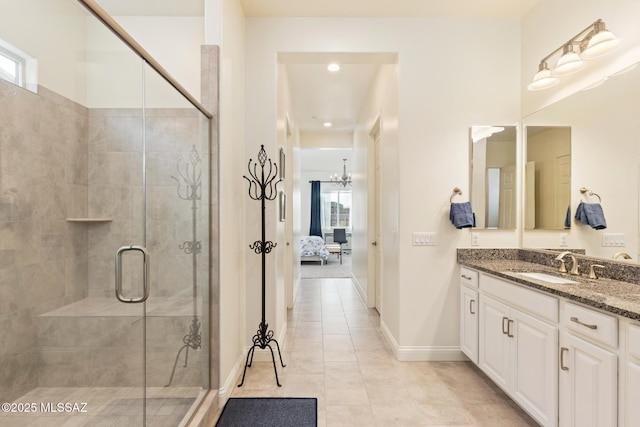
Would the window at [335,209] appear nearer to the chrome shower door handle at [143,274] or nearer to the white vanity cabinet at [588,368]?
the white vanity cabinet at [588,368]

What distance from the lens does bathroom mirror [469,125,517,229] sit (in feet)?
9.71

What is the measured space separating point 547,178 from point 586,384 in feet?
5.40

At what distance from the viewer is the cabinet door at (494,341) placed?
2205 mm

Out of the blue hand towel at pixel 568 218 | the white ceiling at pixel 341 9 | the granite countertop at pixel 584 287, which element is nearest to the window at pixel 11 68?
the white ceiling at pixel 341 9

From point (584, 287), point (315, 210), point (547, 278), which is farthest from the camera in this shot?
point (315, 210)

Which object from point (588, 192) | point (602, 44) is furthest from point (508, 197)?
point (602, 44)

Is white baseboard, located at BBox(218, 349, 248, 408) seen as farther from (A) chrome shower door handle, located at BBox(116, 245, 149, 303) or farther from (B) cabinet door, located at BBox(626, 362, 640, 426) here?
(B) cabinet door, located at BBox(626, 362, 640, 426)

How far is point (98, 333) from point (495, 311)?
7.89ft

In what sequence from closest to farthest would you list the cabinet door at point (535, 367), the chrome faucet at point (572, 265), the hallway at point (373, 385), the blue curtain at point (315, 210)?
1. the cabinet door at point (535, 367)
2. the hallway at point (373, 385)
3. the chrome faucet at point (572, 265)
4. the blue curtain at point (315, 210)

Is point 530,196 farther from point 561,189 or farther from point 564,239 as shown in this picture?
point 564,239

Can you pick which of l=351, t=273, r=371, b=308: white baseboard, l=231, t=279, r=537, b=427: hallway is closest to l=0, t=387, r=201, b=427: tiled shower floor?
l=231, t=279, r=537, b=427: hallway

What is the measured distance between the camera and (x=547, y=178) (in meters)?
Answer: 2.66

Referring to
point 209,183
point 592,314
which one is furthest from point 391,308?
point 209,183

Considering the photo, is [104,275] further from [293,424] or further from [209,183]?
[293,424]
